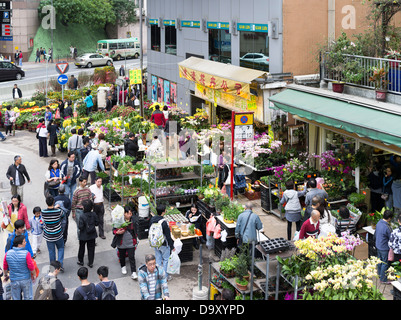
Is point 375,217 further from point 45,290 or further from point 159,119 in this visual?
point 159,119

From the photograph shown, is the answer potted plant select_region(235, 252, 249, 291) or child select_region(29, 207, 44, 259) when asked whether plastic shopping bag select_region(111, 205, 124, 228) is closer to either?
child select_region(29, 207, 44, 259)

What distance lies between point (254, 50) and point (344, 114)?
6469mm

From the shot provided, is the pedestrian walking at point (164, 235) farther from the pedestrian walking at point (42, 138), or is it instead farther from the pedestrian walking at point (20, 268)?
the pedestrian walking at point (42, 138)

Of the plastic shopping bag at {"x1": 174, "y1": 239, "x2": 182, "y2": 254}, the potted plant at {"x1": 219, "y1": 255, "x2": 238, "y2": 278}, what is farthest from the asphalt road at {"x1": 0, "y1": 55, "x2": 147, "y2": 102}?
the potted plant at {"x1": 219, "y1": 255, "x2": 238, "y2": 278}

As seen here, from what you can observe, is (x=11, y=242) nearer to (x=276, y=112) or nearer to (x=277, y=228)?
(x=277, y=228)

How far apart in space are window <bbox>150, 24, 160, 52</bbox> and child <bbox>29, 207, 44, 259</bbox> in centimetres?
1800

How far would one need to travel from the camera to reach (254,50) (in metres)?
18.8

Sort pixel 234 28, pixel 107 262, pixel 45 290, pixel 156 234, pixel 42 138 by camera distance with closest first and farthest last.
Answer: pixel 45 290
pixel 156 234
pixel 107 262
pixel 234 28
pixel 42 138

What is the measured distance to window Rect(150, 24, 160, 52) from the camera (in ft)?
94.7

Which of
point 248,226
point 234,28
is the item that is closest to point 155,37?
point 234,28

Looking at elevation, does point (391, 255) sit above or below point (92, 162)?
below

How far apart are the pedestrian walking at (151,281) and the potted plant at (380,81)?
751cm

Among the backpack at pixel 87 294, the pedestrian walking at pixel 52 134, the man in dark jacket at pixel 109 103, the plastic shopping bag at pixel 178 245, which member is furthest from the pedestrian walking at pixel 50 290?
the man in dark jacket at pixel 109 103

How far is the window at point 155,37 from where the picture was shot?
28.9 metres
